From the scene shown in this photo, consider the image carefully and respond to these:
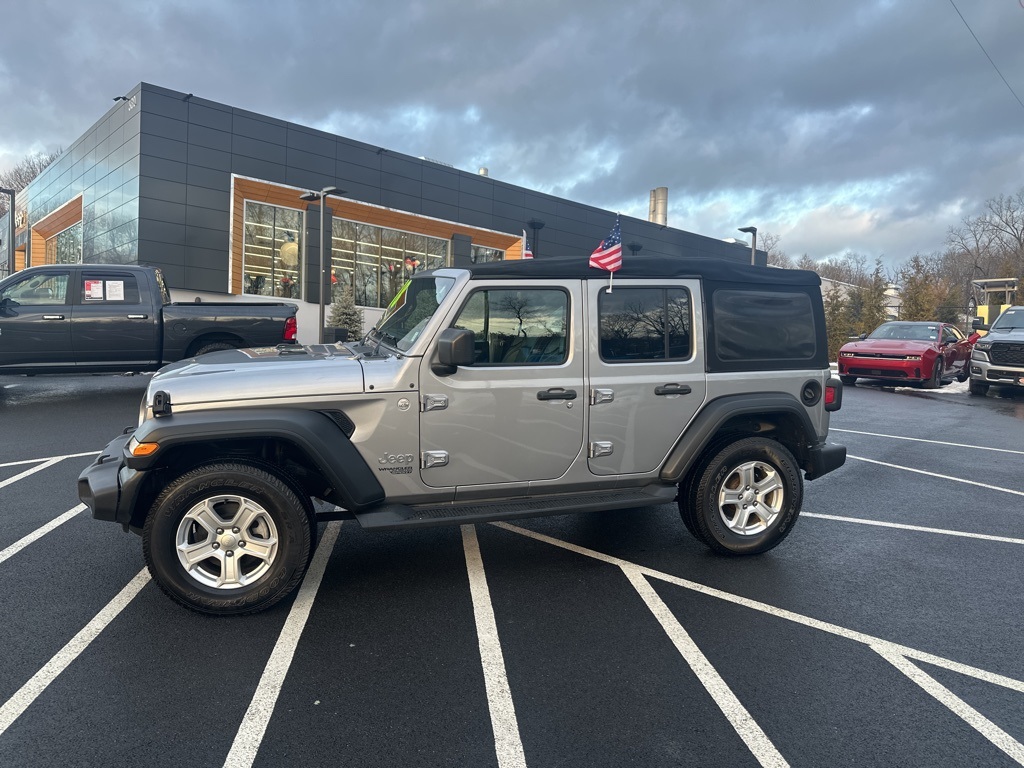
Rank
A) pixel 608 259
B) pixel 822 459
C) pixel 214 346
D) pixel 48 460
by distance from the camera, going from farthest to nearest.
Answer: pixel 214 346 → pixel 48 460 → pixel 822 459 → pixel 608 259

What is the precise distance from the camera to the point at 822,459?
4906 mm

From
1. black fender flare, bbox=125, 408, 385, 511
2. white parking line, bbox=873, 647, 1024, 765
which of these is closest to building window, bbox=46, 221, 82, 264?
black fender flare, bbox=125, 408, 385, 511

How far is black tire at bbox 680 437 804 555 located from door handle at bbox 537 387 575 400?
112 centimetres

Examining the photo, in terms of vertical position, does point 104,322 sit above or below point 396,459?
above

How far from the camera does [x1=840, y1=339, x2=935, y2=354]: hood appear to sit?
52.6 ft

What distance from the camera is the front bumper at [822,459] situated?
4.91m

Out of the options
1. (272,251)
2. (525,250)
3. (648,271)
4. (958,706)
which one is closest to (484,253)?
(525,250)

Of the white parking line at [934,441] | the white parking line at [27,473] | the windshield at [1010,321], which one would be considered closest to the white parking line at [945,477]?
the white parking line at [934,441]

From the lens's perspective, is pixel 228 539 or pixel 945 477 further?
pixel 945 477

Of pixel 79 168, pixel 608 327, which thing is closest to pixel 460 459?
pixel 608 327

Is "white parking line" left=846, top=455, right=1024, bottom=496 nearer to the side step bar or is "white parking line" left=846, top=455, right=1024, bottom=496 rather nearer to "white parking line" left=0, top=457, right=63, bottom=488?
the side step bar

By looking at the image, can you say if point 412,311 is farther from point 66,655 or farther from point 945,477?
point 945,477

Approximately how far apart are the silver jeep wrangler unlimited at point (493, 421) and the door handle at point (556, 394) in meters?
0.01

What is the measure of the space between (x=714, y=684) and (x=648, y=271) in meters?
2.55
